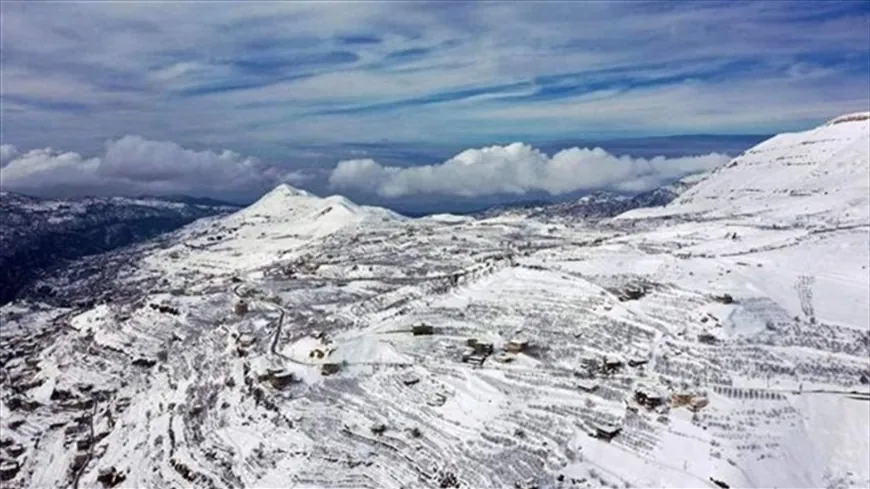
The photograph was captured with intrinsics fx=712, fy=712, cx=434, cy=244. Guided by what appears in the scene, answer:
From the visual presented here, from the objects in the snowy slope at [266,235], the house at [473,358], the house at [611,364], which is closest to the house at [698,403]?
the house at [611,364]

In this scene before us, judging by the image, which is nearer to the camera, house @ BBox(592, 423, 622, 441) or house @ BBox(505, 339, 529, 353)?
house @ BBox(592, 423, 622, 441)

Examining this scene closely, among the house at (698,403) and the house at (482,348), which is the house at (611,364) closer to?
the house at (698,403)

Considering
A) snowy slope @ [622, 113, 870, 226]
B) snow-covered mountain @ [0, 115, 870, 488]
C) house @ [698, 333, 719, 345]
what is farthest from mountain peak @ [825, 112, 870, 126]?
house @ [698, 333, 719, 345]

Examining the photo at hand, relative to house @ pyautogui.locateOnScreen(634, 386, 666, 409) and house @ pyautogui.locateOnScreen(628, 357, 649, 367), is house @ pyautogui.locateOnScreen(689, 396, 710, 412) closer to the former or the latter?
house @ pyautogui.locateOnScreen(634, 386, 666, 409)

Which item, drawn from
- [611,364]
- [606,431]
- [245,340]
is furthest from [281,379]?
[606,431]

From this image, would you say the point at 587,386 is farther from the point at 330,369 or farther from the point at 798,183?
the point at 798,183
